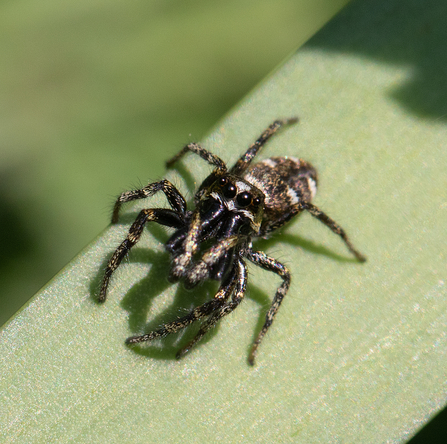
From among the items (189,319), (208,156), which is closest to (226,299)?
(189,319)

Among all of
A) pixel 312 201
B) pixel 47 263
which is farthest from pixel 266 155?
pixel 47 263

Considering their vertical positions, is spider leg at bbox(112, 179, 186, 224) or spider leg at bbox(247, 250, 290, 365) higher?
spider leg at bbox(112, 179, 186, 224)

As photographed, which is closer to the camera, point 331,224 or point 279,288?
point 279,288

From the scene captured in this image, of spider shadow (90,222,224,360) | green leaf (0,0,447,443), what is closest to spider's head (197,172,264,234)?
green leaf (0,0,447,443)

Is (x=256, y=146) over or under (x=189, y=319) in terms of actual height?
over

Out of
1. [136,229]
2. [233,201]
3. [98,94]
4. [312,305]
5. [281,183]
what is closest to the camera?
[136,229]

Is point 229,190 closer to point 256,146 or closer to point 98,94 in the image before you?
point 256,146

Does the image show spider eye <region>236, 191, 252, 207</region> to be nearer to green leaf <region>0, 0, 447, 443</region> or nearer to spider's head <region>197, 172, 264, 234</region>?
spider's head <region>197, 172, 264, 234</region>
